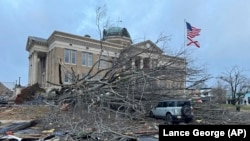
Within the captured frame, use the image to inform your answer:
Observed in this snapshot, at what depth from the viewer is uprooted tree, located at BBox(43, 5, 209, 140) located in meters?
12.3

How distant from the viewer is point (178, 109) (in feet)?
49.1

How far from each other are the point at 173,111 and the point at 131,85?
3.02 meters

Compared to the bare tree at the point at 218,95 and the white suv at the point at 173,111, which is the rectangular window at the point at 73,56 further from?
the white suv at the point at 173,111

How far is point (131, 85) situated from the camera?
46.3 feet

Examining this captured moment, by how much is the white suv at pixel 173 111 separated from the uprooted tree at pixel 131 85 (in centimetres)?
54

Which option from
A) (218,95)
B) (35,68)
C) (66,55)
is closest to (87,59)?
(66,55)

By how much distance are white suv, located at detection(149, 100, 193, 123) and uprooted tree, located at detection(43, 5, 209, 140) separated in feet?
1.76

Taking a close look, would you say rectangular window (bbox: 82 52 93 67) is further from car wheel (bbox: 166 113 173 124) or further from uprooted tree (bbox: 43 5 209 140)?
car wheel (bbox: 166 113 173 124)

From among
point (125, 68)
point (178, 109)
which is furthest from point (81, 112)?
point (178, 109)

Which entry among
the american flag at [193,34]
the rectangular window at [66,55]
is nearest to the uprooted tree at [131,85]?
the american flag at [193,34]

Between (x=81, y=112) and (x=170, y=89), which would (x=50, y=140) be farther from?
(x=170, y=89)

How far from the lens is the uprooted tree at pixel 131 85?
1233 centimetres

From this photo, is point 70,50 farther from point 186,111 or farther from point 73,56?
point 186,111

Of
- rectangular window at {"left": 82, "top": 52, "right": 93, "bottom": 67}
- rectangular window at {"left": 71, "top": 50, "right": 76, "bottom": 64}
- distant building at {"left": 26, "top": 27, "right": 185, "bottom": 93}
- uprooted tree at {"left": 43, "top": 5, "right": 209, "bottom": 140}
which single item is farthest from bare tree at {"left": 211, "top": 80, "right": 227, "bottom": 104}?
rectangular window at {"left": 71, "top": 50, "right": 76, "bottom": 64}
